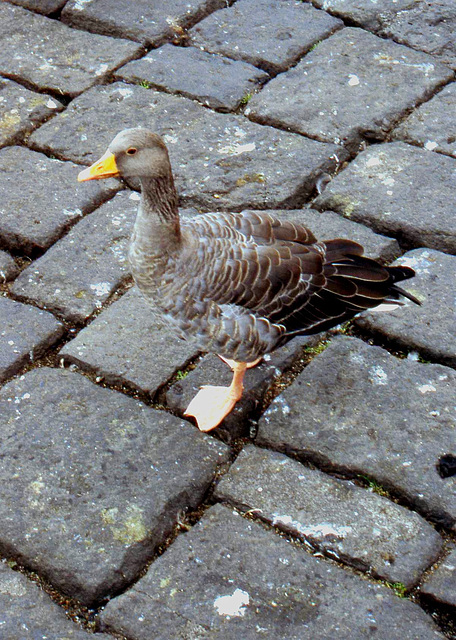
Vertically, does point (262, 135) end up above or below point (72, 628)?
above

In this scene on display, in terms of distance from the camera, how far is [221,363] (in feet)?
13.3

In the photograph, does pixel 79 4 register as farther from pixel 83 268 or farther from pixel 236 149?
pixel 83 268

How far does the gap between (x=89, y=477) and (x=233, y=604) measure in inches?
31.9

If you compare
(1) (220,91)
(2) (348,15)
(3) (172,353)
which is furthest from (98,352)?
(2) (348,15)

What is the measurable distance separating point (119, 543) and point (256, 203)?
2.21m

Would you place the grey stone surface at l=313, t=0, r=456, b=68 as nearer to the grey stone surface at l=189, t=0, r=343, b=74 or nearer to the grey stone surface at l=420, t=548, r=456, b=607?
the grey stone surface at l=189, t=0, r=343, b=74

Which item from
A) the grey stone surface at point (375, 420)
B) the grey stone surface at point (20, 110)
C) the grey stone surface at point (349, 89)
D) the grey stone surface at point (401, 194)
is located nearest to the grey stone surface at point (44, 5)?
the grey stone surface at point (20, 110)

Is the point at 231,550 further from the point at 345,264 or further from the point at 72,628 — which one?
the point at 345,264

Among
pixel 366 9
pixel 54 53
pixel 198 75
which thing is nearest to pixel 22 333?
pixel 198 75

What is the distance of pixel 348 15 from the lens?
19.9 ft

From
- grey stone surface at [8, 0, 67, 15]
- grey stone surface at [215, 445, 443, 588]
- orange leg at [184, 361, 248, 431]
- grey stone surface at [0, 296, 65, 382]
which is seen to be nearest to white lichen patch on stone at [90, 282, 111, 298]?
grey stone surface at [0, 296, 65, 382]

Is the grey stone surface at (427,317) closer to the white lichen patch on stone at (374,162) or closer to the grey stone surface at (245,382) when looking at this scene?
the grey stone surface at (245,382)

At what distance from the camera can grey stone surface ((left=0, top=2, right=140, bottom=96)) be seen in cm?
561

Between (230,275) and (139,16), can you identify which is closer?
(230,275)
